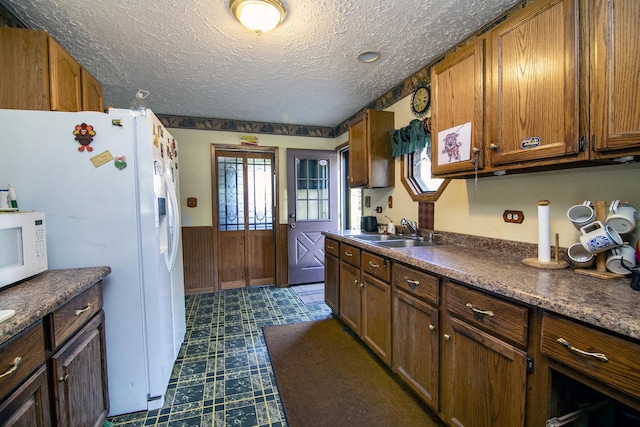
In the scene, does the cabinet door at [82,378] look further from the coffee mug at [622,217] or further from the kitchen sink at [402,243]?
the coffee mug at [622,217]

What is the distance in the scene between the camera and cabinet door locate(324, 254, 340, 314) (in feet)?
9.43

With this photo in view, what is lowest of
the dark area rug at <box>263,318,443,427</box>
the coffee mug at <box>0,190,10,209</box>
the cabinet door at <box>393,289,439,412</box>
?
the dark area rug at <box>263,318,443,427</box>

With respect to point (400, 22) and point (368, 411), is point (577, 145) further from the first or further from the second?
point (368, 411)

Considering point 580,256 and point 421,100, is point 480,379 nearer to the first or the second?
point 580,256

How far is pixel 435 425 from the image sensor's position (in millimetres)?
1619

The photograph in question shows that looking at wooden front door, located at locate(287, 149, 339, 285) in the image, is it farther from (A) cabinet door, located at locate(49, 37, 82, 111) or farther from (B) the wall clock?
→ (A) cabinet door, located at locate(49, 37, 82, 111)

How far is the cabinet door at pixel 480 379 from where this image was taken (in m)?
1.12

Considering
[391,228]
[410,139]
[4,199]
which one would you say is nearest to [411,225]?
[391,228]

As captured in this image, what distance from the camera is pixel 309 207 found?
4.38 meters

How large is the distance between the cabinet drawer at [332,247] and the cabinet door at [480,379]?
57.7 inches

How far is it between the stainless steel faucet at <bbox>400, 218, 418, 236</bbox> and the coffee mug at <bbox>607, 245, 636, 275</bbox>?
148 cm

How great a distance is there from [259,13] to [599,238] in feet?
6.75

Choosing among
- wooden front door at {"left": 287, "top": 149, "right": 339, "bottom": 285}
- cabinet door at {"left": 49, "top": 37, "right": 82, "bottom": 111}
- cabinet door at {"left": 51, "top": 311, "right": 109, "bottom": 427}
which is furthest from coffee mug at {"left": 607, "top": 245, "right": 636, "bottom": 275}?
wooden front door at {"left": 287, "top": 149, "right": 339, "bottom": 285}

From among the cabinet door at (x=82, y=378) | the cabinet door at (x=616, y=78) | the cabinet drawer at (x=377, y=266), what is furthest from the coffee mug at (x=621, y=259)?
the cabinet door at (x=82, y=378)
